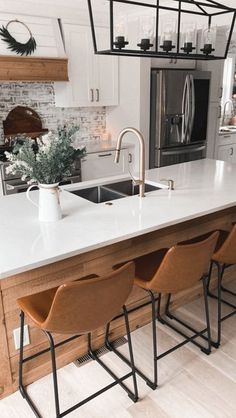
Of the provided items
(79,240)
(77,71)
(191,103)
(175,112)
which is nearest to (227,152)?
(191,103)

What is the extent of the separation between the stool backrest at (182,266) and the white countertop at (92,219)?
0.70 ft

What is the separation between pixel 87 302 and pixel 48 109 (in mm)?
3452

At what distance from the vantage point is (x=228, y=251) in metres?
2.20

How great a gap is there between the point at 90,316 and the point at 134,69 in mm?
3565

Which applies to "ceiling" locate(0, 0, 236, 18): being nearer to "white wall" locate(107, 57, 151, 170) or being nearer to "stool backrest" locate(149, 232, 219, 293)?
"white wall" locate(107, 57, 151, 170)

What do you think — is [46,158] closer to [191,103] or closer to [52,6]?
[52,6]

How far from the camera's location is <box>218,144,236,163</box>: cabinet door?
5857 mm

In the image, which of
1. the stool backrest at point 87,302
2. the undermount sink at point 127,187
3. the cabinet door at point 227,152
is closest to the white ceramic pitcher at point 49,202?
the stool backrest at point 87,302

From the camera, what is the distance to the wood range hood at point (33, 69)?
3706mm

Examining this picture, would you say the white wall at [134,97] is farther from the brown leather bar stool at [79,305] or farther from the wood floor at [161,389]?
the brown leather bar stool at [79,305]

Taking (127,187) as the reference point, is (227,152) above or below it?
below

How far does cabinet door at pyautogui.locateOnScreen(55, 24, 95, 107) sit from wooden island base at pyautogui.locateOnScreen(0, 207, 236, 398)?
251 centimetres

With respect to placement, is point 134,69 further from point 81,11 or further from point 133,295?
point 133,295

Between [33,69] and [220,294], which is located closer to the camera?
[220,294]
